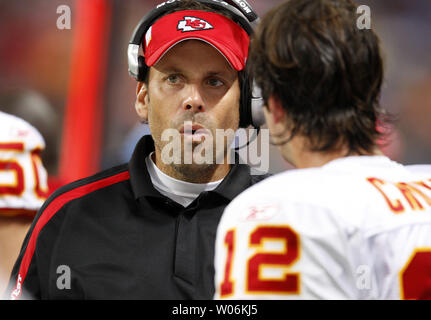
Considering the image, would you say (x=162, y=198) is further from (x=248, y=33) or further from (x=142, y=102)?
(x=248, y=33)

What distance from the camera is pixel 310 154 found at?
1.01 metres

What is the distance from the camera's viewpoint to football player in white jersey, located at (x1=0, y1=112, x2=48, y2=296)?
5.99 ft

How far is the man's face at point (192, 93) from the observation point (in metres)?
1.46

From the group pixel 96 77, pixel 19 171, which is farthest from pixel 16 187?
pixel 96 77

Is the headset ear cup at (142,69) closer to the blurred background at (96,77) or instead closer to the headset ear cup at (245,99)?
the headset ear cup at (245,99)

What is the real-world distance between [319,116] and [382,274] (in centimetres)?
27

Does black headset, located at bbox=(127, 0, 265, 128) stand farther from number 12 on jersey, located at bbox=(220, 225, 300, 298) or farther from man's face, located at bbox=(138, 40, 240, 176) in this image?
number 12 on jersey, located at bbox=(220, 225, 300, 298)

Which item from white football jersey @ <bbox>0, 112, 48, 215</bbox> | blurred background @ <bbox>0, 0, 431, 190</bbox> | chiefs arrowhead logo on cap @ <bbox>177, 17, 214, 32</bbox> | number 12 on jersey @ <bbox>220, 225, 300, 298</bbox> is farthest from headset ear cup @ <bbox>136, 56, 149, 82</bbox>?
blurred background @ <bbox>0, 0, 431, 190</bbox>

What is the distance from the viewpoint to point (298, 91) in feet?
3.24

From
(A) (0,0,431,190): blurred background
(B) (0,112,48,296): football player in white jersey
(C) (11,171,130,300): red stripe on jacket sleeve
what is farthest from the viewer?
(A) (0,0,431,190): blurred background

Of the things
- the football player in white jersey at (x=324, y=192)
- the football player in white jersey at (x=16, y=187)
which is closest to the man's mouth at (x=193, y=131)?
the football player in white jersey at (x=324, y=192)
